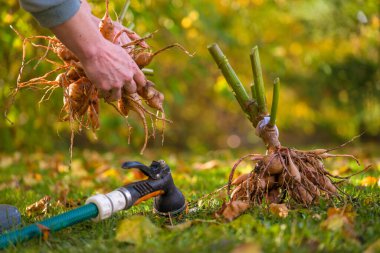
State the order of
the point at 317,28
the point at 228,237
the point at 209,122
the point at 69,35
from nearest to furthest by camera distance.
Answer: the point at 228,237
the point at 69,35
the point at 317,28
the point at 209,122

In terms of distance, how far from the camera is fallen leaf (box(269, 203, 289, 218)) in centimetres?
221

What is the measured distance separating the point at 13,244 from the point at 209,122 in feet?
32.5

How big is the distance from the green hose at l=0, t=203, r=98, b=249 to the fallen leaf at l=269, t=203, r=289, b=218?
721 mm

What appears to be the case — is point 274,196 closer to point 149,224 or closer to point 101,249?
point 149,224

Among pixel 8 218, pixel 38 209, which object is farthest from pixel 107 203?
pixel 38 209

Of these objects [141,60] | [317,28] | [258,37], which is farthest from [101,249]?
[317,28]

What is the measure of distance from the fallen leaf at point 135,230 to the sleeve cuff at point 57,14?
83cm

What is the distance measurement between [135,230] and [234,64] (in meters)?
7.00

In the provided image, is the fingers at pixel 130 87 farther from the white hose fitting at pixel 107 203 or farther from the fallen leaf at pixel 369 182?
the fallen leaf at pixel 369 182

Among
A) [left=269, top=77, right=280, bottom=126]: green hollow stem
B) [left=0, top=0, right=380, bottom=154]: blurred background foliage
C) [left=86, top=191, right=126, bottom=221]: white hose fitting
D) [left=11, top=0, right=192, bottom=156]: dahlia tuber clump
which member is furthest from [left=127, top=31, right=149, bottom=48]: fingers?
[left=0, top=0, right=380, bottom=154]: blurred background foliage

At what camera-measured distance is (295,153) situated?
2.52 m

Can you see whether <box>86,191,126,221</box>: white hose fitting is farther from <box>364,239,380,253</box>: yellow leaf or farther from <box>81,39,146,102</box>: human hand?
<box>364,239,380,253</box>: yellow leaf

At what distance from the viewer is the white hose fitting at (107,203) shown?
7.25ft

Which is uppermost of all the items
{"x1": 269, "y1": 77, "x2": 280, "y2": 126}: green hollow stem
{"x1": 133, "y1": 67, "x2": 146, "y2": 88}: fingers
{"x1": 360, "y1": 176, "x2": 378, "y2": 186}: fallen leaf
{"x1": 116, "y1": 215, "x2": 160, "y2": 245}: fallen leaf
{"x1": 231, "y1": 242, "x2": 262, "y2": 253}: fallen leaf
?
{"x1": 133, "y1": 67, "x2": 146, "y2": 88}: fingers
